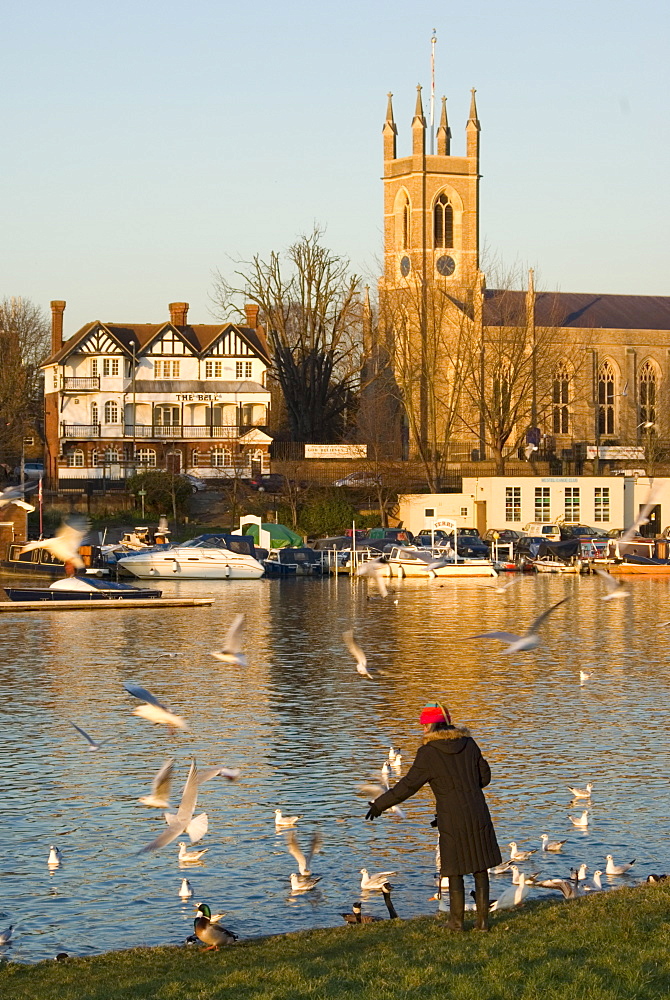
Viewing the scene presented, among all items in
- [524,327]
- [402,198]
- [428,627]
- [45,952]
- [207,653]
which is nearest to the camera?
[45,952]

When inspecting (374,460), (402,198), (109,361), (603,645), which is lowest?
(603,645)

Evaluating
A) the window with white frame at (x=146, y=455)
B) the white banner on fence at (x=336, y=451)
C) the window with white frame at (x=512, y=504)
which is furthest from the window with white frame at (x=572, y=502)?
the window with white frame at (x=146, y=455)

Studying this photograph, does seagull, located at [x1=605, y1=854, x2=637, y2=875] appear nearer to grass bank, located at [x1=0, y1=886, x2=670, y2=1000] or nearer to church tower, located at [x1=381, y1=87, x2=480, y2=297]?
grass bank, located at [x1=0, y1=886, x2=670, y2=1000]

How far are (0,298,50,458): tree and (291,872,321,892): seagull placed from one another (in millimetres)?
76560

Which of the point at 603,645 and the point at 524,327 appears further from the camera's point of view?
the point at 524,327

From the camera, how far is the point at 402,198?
12875 centimetres

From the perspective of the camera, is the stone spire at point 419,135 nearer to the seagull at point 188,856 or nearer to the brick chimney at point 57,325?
the brick chimney at point 57,325

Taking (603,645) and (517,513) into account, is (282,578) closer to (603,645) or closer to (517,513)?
(517,513)

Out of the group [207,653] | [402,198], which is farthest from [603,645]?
[402,198]

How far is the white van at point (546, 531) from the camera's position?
78.0 metres

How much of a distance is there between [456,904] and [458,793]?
4.16ft

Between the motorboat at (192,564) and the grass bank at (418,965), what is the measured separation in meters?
52.2

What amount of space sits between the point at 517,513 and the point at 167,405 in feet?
94.4

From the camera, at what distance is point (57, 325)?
104 metres
